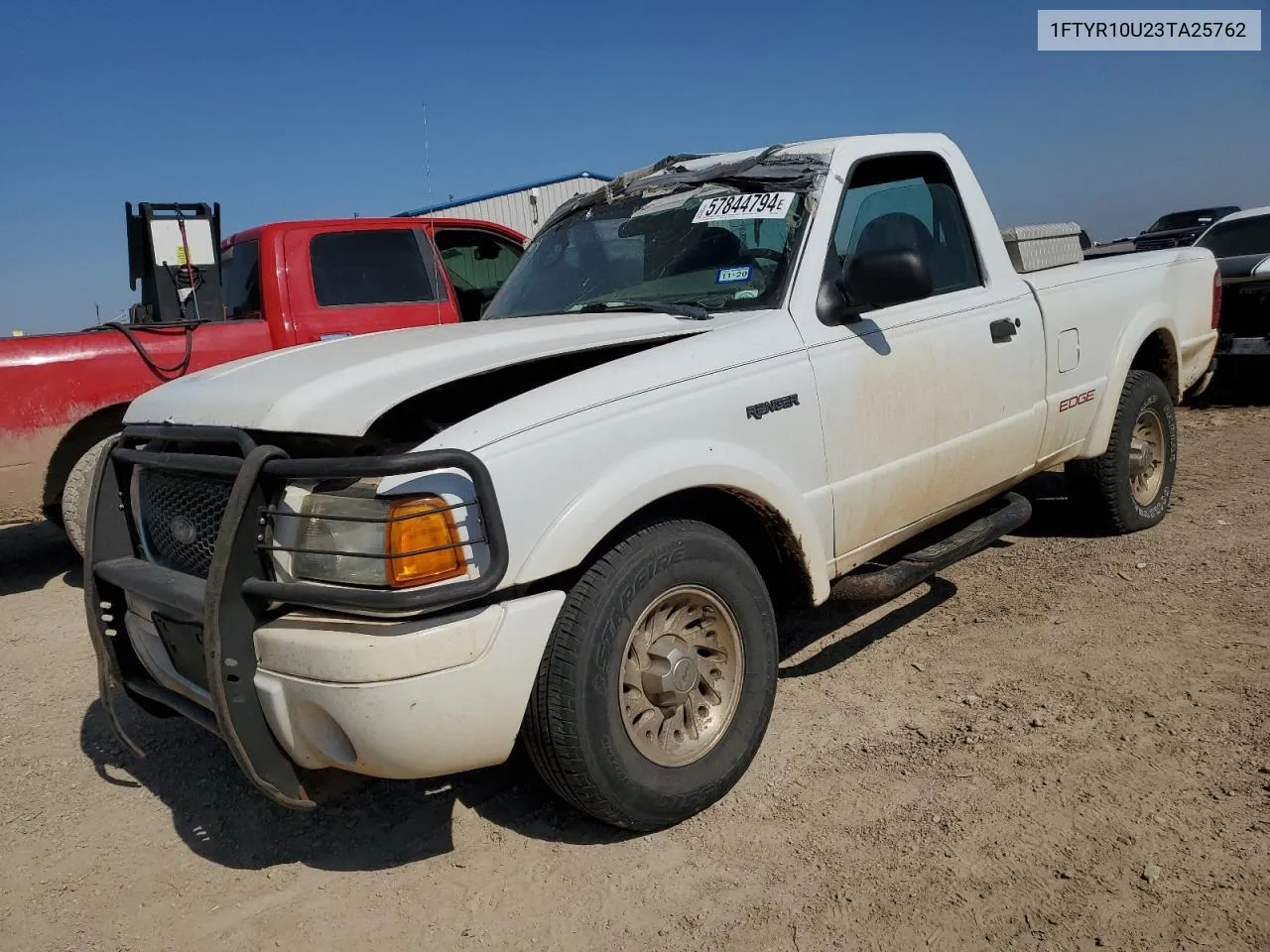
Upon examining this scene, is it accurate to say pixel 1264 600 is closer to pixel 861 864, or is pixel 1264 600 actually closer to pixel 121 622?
pixel 861 864

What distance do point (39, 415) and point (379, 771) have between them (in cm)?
413

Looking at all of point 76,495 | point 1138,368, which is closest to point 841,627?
point 1138,368

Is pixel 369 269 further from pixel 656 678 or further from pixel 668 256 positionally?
pixel 656 678

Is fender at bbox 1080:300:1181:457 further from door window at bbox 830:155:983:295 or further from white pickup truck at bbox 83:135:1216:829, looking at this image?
door window at bbox 830:155:983:295

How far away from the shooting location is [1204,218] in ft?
70.7

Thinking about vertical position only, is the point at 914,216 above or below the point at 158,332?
above

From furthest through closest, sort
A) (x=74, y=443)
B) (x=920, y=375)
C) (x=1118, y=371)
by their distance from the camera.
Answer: (x=74, y=443)
(x=1118, y=371)
(x=920, y=375)

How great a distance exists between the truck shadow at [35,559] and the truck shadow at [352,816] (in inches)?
129

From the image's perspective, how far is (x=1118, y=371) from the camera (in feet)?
15.2

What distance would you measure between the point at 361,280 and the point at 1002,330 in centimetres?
421

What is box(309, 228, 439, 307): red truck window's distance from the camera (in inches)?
245

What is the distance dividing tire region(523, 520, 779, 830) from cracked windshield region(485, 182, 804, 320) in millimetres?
933

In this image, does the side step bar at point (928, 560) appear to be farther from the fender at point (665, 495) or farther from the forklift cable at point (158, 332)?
the forklift cable at point (158, 332)

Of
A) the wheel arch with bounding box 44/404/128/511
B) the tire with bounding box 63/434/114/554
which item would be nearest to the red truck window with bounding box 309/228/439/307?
the wheel arch with bounding box 44/404/128/511
